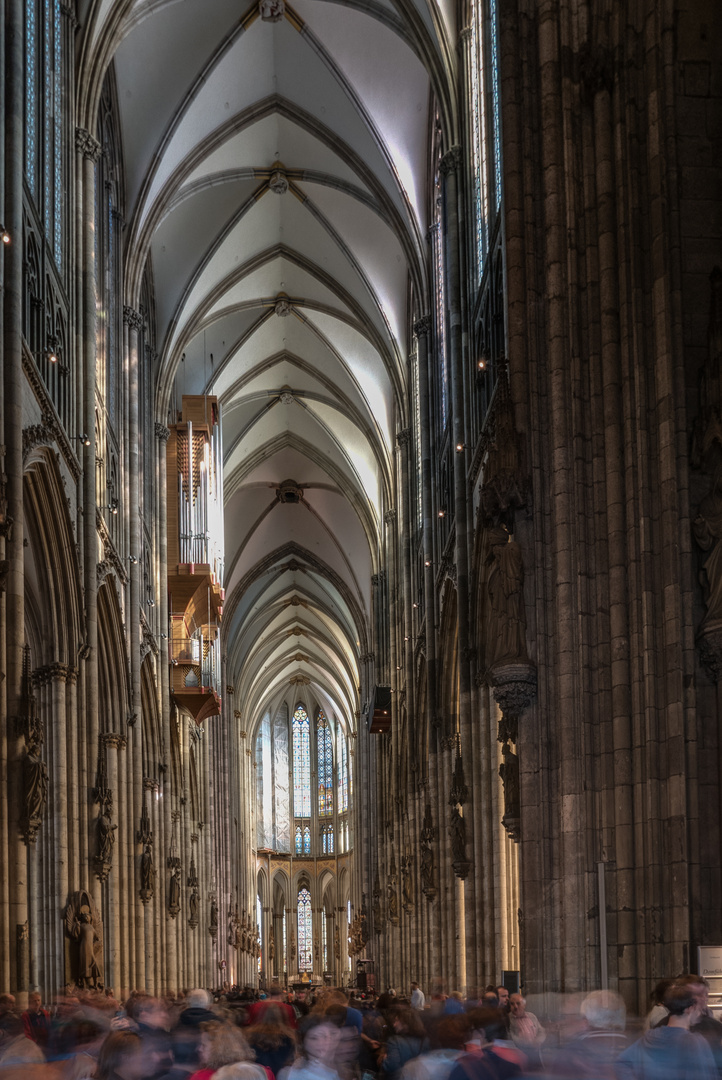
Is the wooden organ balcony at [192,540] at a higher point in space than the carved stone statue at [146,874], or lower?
higher

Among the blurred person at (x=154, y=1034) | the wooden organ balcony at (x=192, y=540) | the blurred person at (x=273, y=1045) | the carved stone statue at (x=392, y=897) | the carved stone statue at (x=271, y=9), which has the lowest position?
the carved stone statue at (x=392, y=897)

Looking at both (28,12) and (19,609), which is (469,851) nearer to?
(19,609)

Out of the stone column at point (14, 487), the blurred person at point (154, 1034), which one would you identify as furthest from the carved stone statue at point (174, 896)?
the blurred person at point (154, 1034)

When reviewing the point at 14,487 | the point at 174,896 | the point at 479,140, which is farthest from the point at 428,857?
the point at 14,487

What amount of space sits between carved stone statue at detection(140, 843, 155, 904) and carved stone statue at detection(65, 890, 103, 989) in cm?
682

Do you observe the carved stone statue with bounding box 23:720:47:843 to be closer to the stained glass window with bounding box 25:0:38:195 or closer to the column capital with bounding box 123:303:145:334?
the stained glass window with bounding box 25:0:38:195

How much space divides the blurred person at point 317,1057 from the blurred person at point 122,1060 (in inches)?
24.2

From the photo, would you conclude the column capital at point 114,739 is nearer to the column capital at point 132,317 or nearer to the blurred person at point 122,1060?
the column capital at point 132,317

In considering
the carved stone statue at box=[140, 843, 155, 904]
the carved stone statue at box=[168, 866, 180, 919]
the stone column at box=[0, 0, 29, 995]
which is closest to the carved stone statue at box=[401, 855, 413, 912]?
the carved stone statue at box=[168, 866, 180, 919]

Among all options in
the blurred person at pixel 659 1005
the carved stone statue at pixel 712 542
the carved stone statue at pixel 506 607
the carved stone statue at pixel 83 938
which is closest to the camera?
the blurred person at pixel 659 1005

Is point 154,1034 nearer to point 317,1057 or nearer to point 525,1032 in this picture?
point 317,1057

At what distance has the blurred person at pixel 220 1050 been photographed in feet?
20.0

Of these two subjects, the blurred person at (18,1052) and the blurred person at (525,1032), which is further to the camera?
the blurred person at (525,1032)

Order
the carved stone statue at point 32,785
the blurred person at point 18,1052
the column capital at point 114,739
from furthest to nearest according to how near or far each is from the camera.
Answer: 1. the column capital at point 114,739
2. the carved stone statue at point 32,785
3. the blurred person at point 18,1052
